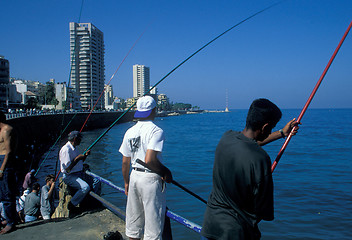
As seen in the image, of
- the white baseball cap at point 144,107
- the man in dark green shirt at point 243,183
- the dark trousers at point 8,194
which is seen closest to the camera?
the man in dark green shirt at point 243,183

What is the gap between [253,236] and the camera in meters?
1.91

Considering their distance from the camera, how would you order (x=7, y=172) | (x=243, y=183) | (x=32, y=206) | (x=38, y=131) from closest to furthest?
(x=243, y=183)
(x=7, y=172)
(x=32, y=206)
(x=38, y=131)

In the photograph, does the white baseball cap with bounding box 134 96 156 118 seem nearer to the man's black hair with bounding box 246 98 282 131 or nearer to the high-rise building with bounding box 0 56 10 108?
the man's black hair with bounding box 246 98 282 131

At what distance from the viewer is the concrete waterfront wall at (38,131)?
71.2 ft

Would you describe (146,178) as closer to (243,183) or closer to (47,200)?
(243,183)

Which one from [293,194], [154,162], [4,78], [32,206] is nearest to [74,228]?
[154,162]

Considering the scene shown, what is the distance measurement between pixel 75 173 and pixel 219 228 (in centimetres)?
374

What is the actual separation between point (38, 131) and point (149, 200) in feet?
118

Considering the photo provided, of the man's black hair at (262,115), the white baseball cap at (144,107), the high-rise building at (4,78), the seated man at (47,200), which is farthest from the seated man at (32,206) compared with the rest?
the high-rise building at (4,78)

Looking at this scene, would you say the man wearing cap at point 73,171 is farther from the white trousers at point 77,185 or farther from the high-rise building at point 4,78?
the high-rise building at point 4,78

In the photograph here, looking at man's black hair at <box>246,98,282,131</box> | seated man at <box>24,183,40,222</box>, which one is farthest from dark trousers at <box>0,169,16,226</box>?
man's black hair at <box>246,98,282,131</box>

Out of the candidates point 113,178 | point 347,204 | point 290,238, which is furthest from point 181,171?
point 290,238

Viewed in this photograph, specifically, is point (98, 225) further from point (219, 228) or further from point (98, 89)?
point (98, 89)

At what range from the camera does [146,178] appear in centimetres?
293
